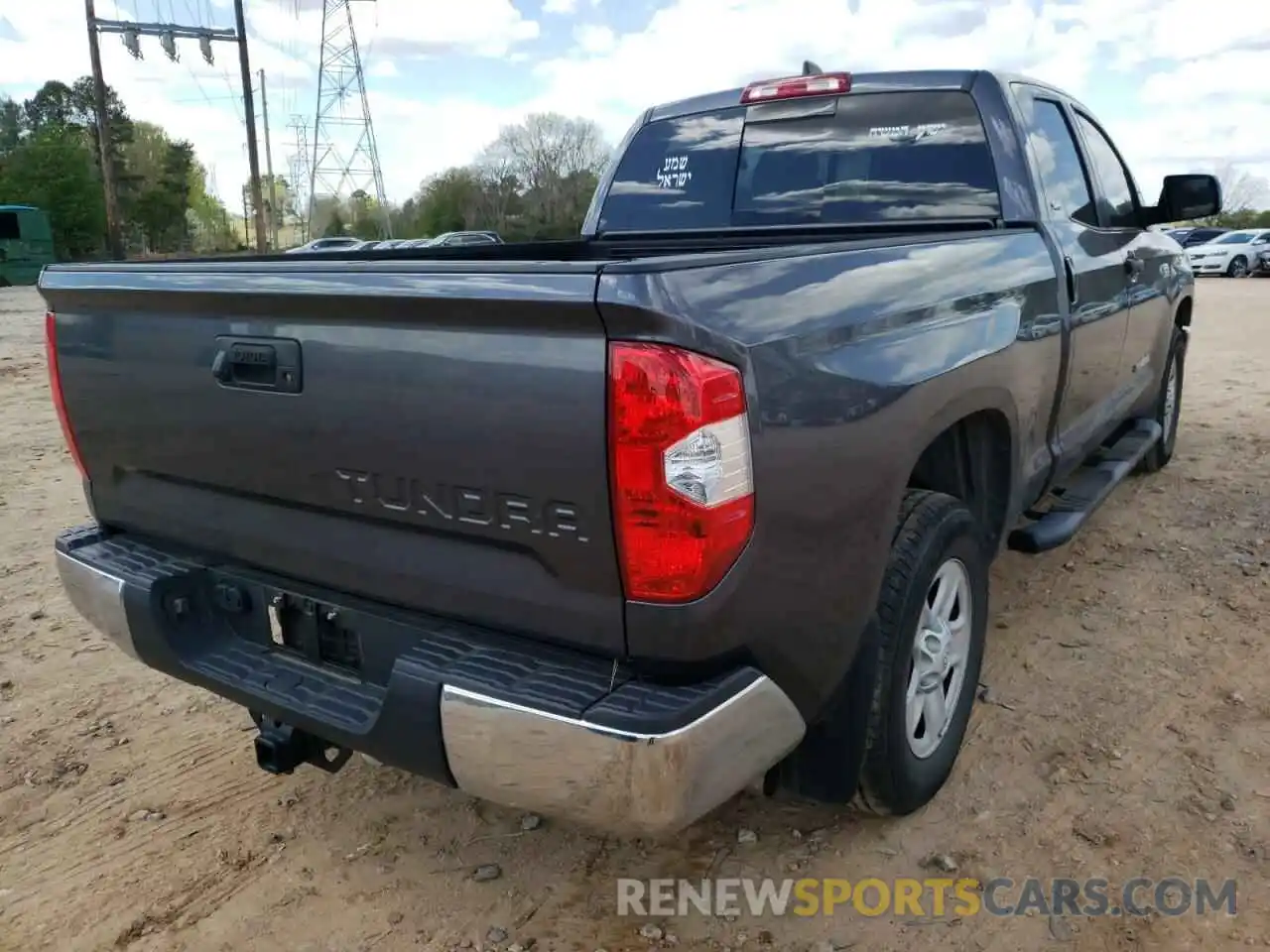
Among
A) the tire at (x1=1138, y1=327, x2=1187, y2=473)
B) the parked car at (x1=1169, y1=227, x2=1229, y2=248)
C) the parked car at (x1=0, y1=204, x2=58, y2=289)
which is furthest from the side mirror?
the parked car at (x1=0, y1=204, x2=58, y2=289)

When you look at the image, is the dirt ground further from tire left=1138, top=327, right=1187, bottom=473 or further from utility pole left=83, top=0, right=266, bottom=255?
utility pole left=83, top=0, right=266, bottom=255

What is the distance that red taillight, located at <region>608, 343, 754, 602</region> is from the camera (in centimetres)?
178

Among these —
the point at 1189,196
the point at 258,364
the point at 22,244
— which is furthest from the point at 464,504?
the point at 22,244

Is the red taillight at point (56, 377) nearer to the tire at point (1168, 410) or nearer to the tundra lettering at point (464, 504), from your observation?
the tundra lettering at point (464, 504)

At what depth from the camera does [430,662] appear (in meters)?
2.04

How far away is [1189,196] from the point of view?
4656 millimetres

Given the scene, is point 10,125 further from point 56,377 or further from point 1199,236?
point 56,377

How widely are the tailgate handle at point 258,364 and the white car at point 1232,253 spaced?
29.6 m

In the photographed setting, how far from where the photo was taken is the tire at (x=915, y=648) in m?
2.41

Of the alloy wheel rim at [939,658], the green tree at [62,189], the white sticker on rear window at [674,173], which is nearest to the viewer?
the alloy wheel rim at [939,658]

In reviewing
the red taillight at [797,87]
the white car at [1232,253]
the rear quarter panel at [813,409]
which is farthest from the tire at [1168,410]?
the white car at [1232,253]

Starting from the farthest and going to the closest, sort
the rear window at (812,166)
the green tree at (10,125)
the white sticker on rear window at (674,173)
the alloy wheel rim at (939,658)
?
1. the green tree at (10,125)
2. the white sticker on rear window at (674,173)
3. the rear window at (812,166)
4. the alloy wheel rim at (939,658)

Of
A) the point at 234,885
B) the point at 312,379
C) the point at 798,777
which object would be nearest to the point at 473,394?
the point at 312,379

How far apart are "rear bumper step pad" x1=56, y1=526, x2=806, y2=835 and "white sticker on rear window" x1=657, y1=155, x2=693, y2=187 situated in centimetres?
261
